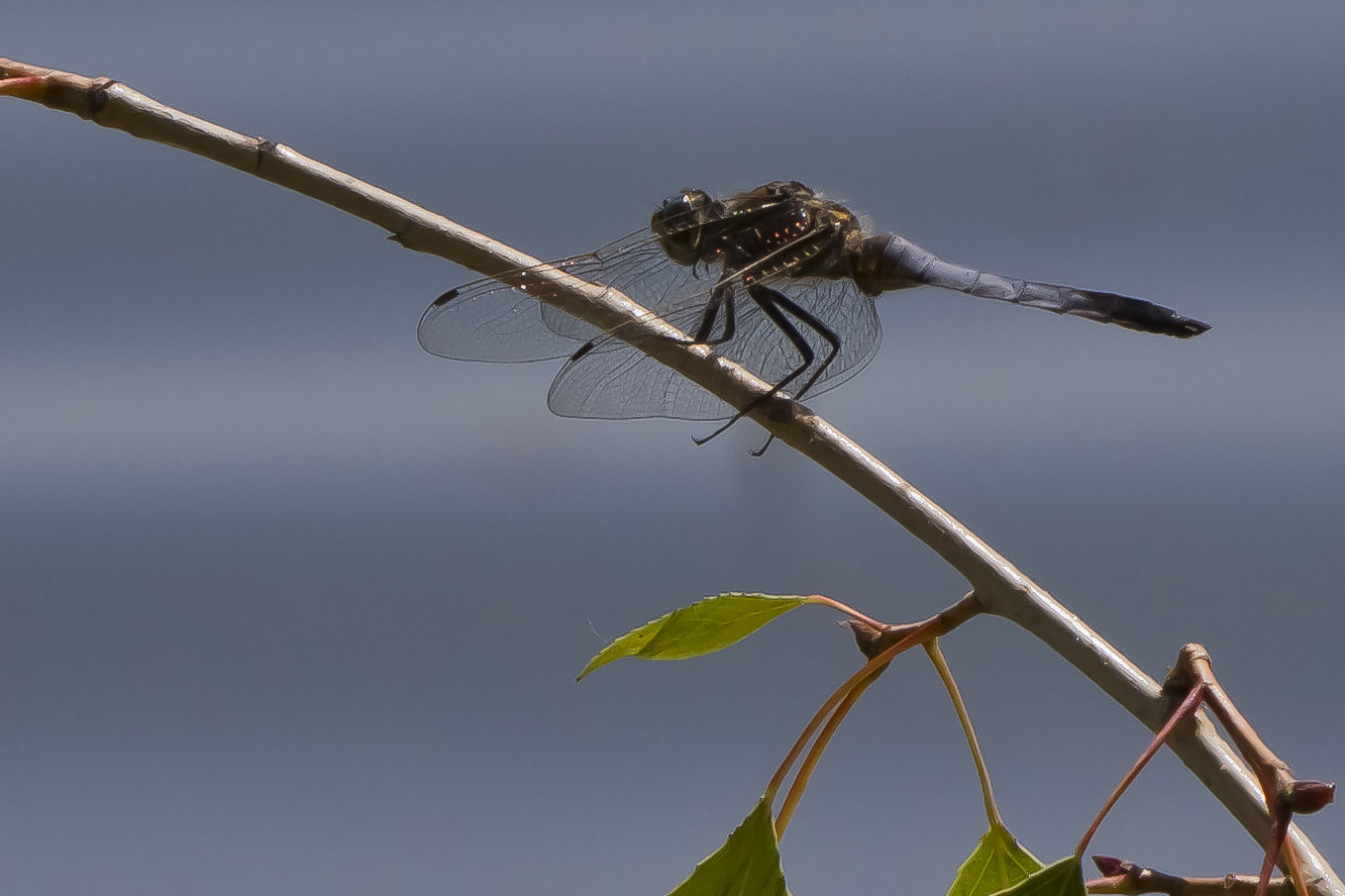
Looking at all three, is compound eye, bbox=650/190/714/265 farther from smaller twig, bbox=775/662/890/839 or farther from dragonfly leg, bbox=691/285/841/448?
smaller twig, bbox=775/662/890/839

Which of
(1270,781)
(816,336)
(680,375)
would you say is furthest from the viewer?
(816,336)

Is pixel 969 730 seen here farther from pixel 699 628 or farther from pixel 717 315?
pixel 717 315

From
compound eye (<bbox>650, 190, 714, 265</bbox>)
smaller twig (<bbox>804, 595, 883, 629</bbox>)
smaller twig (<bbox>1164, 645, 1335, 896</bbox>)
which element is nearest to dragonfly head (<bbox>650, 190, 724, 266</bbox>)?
compound eye (<bbox>650, 190, 714, 265</bbox>)

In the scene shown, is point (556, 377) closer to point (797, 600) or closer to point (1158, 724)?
point (797, 600)

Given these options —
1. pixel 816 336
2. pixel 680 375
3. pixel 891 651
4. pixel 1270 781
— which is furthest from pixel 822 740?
pixel 816 336

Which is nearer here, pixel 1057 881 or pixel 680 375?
pixel 1057 881

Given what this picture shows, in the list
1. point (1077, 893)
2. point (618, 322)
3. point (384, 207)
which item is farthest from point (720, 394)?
point (1077, 893)

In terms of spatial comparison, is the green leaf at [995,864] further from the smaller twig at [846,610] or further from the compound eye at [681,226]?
the compound eye at [681,226]
